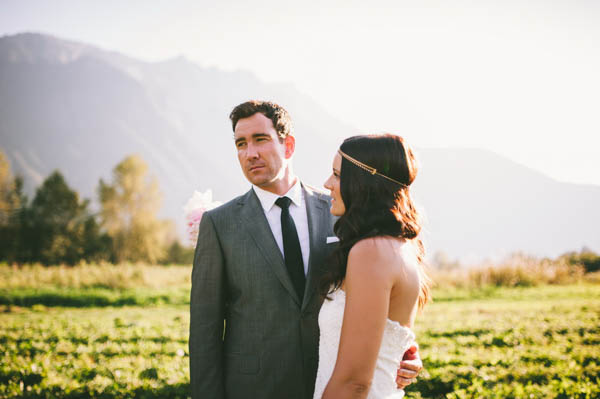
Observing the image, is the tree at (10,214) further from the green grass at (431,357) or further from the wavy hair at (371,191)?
the wavy hair at (371,191)

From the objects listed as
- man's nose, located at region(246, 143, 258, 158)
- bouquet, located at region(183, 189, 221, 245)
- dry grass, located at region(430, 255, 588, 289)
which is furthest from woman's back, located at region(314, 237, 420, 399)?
dry grass, located at region(430, 255, 588, 289)

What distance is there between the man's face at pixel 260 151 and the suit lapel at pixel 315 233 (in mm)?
330

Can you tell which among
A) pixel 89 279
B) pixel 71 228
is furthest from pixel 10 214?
pixel 89 279

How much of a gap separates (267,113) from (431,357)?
3.72 m

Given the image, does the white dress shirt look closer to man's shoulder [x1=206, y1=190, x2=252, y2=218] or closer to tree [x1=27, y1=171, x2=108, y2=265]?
man's shoulder [x1=206, y1=190, x2=252, y2=218]

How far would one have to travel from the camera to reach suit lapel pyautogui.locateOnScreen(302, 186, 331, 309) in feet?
7.91

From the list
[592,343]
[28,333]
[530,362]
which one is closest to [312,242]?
[530,362]

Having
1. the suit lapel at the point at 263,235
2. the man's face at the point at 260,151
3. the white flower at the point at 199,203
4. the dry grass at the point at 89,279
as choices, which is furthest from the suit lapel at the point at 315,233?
the dry grass at the point at 89,279

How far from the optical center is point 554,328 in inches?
240

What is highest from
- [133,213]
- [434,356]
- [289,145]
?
[289,145]

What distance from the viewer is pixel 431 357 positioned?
14.7ft

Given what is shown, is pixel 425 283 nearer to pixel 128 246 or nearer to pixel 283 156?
pixel 283 156

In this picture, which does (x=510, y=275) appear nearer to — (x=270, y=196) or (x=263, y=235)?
(x=270, y=196)

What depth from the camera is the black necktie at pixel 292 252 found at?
2.46 metres
